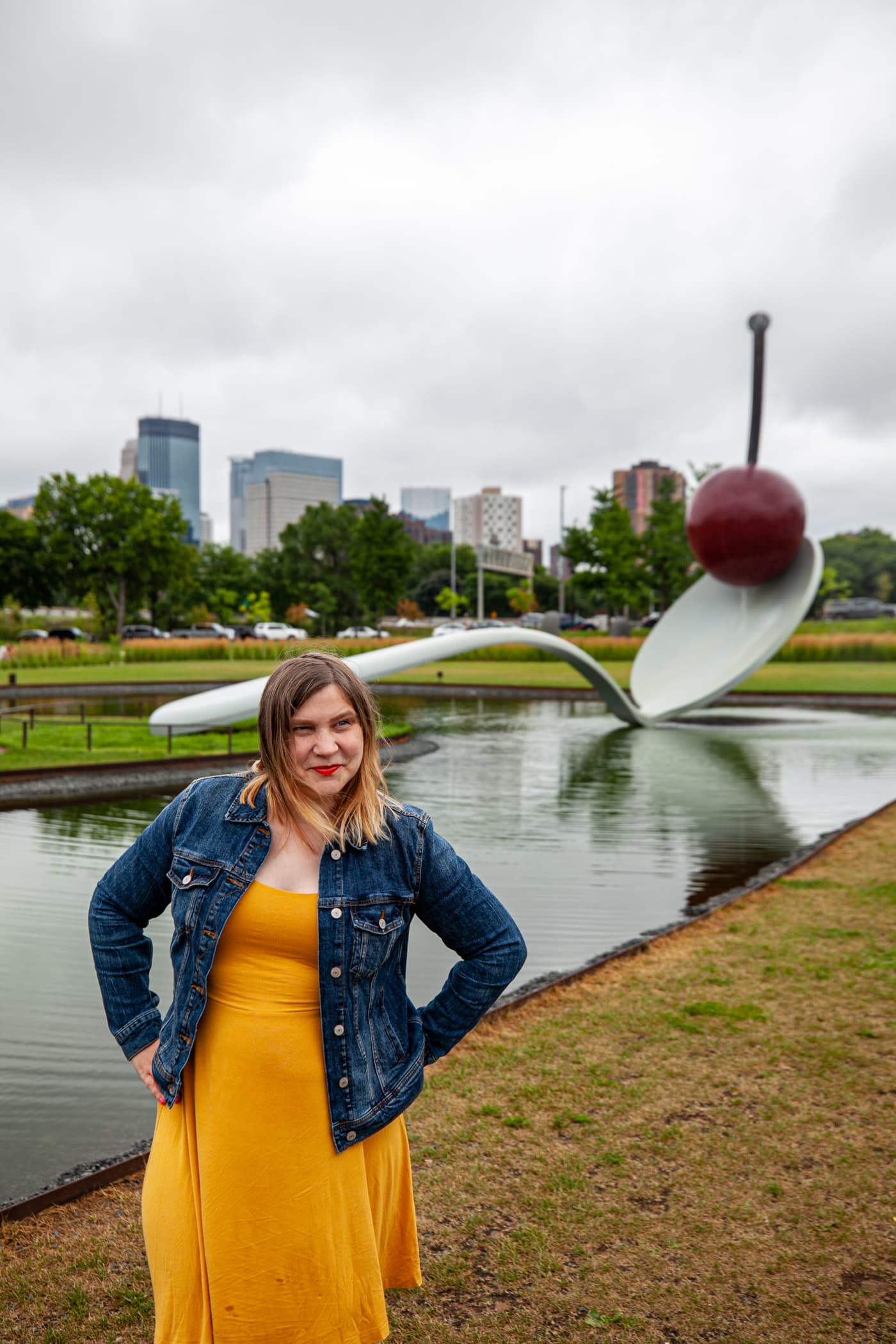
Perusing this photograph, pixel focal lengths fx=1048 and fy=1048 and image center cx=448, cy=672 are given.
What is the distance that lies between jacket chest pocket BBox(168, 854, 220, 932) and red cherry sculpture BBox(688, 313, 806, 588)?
55.4 feet

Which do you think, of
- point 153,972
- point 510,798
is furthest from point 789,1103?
point 510,798

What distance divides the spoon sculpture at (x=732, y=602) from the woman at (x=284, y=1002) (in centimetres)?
1399

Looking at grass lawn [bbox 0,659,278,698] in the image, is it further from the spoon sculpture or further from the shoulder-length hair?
the shoulder-length hair

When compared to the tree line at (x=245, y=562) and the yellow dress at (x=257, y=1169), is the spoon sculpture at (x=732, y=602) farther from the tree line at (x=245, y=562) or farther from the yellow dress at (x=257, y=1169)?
the tree line at (x=245, y=562)

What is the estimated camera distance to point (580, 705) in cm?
2297

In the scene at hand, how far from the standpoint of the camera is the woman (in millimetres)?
1794

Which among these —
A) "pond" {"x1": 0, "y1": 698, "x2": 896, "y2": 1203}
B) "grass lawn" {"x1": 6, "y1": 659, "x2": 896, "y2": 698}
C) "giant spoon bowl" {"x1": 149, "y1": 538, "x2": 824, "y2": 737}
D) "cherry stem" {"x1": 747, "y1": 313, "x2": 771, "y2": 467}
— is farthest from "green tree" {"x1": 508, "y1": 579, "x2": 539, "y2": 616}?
"pond" {"x1": 0, "y1": 698, "x2": 896, "y2": 1203}

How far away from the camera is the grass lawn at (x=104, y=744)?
1234 centimetres

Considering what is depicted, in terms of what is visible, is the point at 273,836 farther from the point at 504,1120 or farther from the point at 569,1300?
the point at 504,1120

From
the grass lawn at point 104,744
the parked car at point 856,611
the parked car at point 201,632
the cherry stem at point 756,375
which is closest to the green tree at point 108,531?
the parked car at point 201,632

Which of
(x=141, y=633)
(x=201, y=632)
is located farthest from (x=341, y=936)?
(x=201, y=632)

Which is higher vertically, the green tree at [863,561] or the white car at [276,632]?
the green tree at [863,561]

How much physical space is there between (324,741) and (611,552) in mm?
42606

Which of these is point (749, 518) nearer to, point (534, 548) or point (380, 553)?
point (380, 553)
